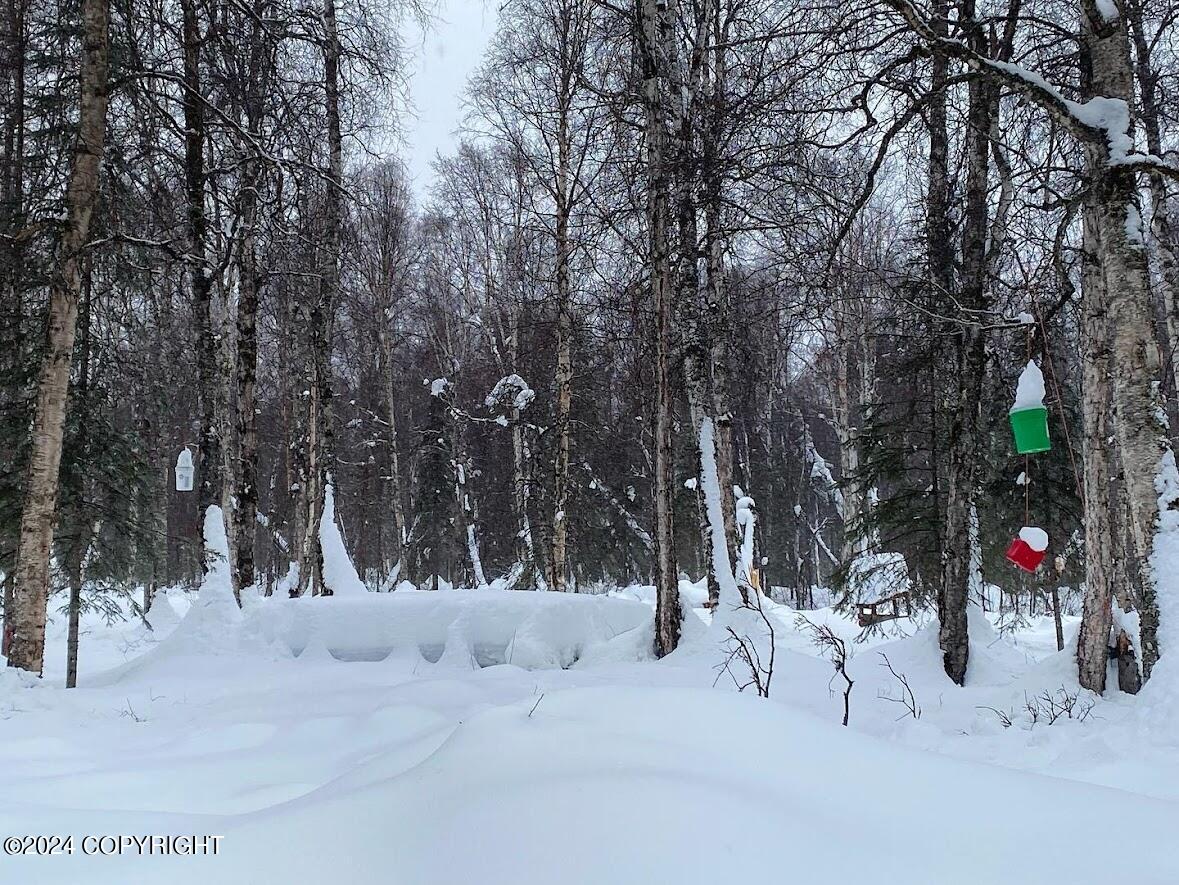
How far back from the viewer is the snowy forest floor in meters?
1.94

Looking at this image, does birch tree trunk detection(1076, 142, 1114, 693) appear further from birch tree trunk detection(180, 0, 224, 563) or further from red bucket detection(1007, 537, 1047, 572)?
birch tree trunk detection(180, 0, 224, 563)

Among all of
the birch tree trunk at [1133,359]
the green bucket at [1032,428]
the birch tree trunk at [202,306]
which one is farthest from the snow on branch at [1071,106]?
the birch tree trunk at [202,306]

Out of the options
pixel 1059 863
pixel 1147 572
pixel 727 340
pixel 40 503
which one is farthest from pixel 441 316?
pixel 1059 863

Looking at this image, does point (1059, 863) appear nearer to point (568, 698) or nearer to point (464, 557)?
point (568, 698)

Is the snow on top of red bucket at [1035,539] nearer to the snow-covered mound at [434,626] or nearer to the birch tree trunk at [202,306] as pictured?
the snow-covered mound at [434,626]

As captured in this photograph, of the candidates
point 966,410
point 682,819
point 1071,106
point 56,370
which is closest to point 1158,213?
point 966,410

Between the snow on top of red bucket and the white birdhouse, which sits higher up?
the white birdhouse

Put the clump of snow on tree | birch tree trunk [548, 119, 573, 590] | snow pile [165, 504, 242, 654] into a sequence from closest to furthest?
snow pile [165, 504, 242, 654] → birch tree trunk [548, 119, 573, 590] → the clump of snow on tree

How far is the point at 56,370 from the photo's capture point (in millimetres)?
5863

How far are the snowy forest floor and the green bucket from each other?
1410mm

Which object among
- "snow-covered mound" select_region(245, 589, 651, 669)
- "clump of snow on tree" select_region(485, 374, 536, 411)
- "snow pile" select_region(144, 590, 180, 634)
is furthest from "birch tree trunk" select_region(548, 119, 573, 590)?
"snow pile" select_region(144, 590, 180, 634)

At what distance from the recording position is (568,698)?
307cm

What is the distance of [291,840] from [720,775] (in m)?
1.34

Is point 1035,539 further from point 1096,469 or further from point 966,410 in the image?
point 966,410
